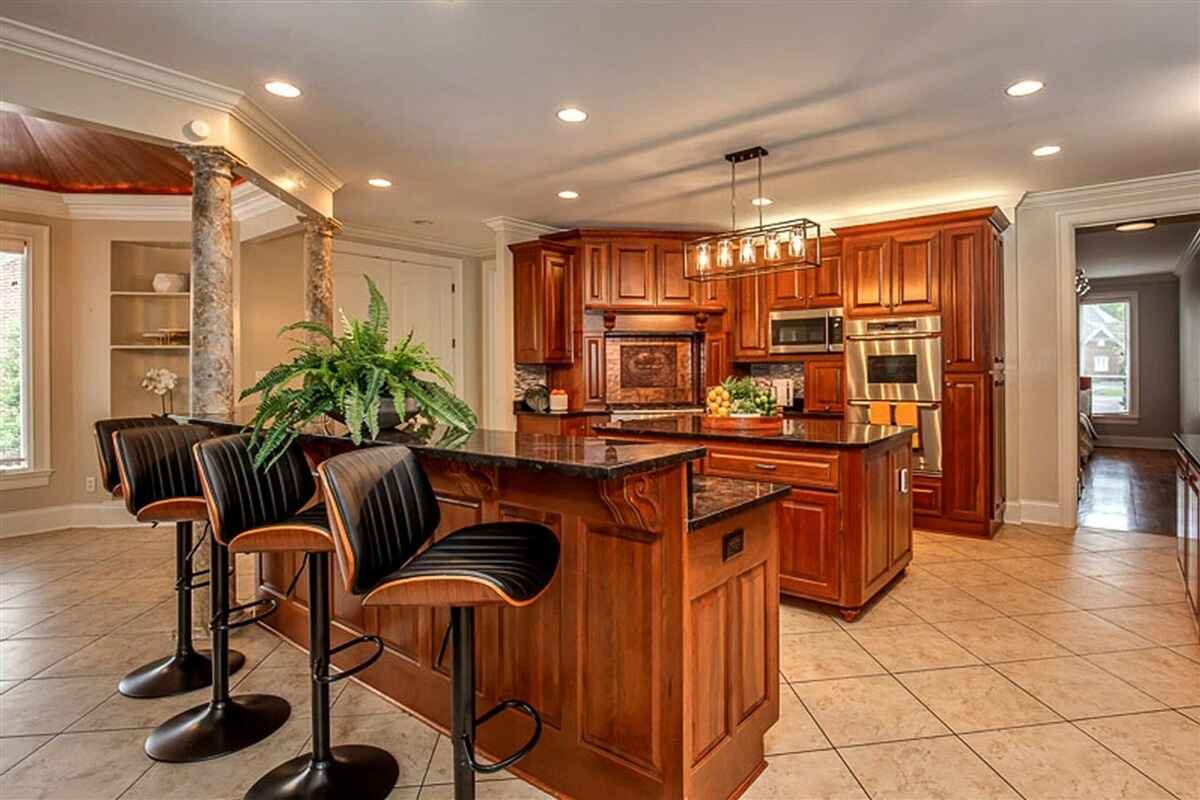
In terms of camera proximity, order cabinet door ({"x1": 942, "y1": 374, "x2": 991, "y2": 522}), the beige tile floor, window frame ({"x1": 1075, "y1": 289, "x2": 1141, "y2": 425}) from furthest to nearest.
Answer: window frame ({"x1": 1075, "y1": 289, "x2": 1141, "y2": 425}) → cabinet door ({"x1": 942, "y1": 374, "x2": 991, "y2": 522}) → the beige tile floor

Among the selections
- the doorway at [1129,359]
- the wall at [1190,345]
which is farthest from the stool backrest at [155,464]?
the wall at [1190,345]

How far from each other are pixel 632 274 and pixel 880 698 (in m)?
4.34

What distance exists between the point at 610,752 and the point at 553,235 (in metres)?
4.97

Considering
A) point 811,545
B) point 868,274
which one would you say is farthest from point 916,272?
point 811,545

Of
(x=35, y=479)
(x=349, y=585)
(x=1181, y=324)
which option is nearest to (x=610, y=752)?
(x=349, y=585)

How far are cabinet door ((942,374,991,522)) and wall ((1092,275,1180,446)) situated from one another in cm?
728

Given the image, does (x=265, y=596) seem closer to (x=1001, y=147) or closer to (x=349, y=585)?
(x=349, y=585)

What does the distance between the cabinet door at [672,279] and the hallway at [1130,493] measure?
12.3ft

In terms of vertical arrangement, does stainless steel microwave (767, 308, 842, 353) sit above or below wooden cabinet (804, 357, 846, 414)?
above

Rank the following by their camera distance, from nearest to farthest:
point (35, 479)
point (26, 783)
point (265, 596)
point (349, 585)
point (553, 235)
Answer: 1. point (349, 585)
2. point (26, 783)
3. point (265, 596)
4. point (35, 479)
5. point (553, 235)

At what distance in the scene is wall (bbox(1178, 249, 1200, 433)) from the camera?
7.29m

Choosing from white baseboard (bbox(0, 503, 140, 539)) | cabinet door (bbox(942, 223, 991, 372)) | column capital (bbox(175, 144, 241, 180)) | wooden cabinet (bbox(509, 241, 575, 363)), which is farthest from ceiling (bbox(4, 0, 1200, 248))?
white baseboard (bbox(0, 503, 140, 539))

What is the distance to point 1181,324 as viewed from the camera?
9086 millimetres

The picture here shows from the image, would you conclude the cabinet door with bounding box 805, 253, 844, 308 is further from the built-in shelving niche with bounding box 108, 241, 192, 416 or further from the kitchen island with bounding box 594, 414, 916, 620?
the built-in shelving niche with bounding box 108, 241, 192, 416
